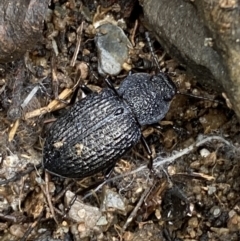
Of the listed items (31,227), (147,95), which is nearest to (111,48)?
(147,95)

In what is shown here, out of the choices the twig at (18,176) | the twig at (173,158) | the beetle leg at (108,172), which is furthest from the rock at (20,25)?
the twig at (173,158)

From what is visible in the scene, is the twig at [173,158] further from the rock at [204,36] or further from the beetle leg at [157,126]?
the rock at [204,36]

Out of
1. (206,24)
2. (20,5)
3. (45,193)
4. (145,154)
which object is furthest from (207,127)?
(20,5)

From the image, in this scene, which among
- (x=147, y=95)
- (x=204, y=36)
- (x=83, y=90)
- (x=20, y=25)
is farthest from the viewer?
(x=83, y=90)

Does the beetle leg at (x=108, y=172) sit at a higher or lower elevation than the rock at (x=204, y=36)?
lower

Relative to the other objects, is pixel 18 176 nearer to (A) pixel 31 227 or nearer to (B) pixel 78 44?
(A) pixel 31 227

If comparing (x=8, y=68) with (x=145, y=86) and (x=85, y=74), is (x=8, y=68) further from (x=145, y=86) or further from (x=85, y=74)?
(x=145, y=86)

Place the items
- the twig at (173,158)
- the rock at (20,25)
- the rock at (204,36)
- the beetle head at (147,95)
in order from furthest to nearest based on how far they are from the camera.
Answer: the twig at (173,158) → the beetle head at (147,95) → the rock at (20,25) → the rock at (204,36)

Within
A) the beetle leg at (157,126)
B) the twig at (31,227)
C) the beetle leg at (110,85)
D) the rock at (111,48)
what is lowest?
Result: the twig at (31,227)
